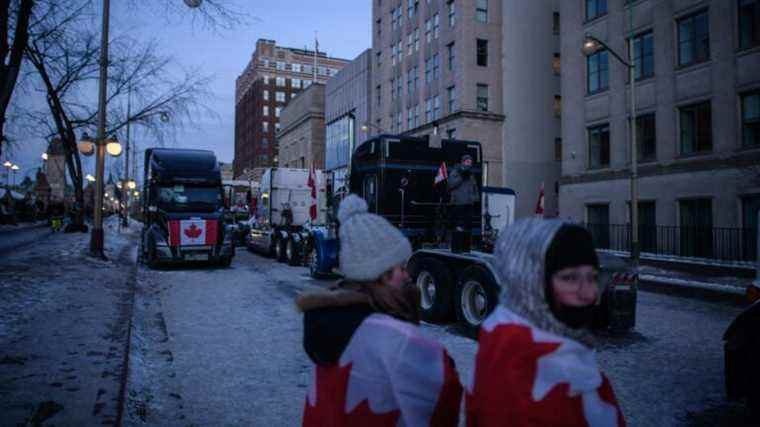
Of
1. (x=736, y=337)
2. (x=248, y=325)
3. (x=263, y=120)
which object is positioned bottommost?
(x=248, y=325)

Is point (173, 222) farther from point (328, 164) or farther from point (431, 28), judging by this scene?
point (328, 164)

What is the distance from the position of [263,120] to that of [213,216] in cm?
11615

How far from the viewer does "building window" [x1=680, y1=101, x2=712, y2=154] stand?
22.0 metres

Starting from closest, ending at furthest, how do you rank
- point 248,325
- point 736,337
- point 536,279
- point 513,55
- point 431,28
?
point 536,279, point 736,337, point 248,325, point 513,55, point 431,28

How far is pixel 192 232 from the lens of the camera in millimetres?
16734

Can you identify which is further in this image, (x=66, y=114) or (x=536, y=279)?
(x=66, y=114)

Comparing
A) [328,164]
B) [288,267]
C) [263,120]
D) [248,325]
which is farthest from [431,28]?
[263,120]

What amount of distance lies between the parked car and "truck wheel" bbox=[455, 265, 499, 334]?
335 cm

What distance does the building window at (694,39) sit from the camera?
866 inches

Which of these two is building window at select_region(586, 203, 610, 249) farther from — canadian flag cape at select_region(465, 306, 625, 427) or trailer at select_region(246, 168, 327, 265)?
canadian flag cape at select_region(465, 306, 625, 427)

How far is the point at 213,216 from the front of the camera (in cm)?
1727

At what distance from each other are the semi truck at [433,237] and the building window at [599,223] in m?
13.0

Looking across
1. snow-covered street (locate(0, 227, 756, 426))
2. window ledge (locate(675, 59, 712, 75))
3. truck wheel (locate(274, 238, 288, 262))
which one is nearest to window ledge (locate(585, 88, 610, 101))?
window ledge (locate(675, 59, 712, 75))

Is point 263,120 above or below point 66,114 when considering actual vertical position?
above
